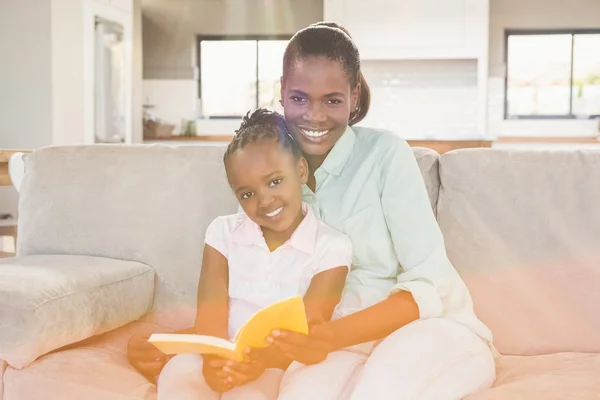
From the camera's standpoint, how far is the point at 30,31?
4.59 m

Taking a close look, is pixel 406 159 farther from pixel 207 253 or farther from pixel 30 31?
pixel 30 31

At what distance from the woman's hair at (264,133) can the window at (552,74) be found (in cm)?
512

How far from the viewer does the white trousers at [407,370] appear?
1013mm

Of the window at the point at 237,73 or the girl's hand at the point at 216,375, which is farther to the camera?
the window at the point at 237,73

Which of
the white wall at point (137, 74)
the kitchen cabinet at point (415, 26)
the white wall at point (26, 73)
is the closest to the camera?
the white wall at point (26, 73)

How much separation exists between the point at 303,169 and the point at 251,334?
1.34 feet

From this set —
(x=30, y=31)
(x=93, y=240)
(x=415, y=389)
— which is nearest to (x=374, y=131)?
(x=415, y=389)

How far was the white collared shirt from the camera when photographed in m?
1.25

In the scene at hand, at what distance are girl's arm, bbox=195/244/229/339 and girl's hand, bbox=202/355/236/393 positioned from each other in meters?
0.12

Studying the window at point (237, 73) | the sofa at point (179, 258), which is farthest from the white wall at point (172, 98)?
the sofa at point (179, 258)

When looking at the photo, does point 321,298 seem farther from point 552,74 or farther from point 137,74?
point 552,74

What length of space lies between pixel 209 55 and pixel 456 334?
5.66 meters

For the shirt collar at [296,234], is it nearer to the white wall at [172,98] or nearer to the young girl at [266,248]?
the young girl at [266,248]

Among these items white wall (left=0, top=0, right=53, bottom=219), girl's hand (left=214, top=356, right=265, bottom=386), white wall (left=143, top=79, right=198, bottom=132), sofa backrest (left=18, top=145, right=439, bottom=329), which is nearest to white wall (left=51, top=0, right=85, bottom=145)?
white wall (left=0, top=0, right=53, bottom=219)
